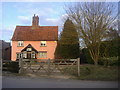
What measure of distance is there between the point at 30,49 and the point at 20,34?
4991mm

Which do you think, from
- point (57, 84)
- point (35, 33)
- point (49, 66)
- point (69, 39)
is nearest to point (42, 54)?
point (35, 33)

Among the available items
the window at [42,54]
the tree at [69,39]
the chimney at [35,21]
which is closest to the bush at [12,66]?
the tree at [69,39]

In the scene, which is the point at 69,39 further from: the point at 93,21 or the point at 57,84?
the point at 57,84

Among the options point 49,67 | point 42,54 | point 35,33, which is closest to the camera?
point 49,67

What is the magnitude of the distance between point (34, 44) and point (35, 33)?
2802 mm

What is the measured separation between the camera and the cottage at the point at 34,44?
37344mm

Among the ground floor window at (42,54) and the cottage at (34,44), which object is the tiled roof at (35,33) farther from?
the ground floor window at (42,54)

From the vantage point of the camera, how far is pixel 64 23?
79.9 feet

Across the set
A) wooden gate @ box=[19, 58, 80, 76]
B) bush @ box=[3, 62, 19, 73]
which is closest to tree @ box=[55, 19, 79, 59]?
wooden gate @ box=[19, 58, 80, 76]

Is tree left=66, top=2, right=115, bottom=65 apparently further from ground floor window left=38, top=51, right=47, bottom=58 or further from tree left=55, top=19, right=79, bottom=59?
ground floor window left=38, top=51, right=47, bottom=58

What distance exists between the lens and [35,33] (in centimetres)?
3944

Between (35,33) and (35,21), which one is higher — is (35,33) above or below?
below

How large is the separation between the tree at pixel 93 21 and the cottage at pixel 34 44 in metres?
15.6

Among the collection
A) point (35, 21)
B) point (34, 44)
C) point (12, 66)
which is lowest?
point (12, 66)
